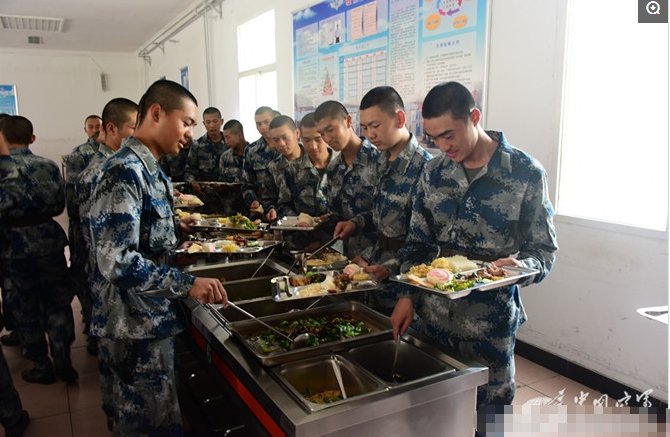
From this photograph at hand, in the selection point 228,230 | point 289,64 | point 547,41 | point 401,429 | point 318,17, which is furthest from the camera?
point 289,64

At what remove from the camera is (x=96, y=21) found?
8633mm

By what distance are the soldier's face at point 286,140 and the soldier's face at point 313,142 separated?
0.79 ft

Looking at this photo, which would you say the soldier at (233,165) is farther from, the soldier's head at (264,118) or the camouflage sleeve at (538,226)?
the camouflage sleeve at (538,226)

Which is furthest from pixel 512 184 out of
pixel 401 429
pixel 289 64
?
pixel 289 64

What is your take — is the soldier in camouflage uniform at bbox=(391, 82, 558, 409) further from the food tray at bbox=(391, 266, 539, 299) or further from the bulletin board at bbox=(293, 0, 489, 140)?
the bulletin board at bbox=(293, 0, 489, 140)

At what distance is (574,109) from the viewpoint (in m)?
2.83

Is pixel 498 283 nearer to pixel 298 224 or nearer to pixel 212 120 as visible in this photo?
pixel 298 224

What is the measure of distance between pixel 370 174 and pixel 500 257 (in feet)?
3.34

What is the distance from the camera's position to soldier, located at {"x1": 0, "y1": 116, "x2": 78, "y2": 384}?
2.88m

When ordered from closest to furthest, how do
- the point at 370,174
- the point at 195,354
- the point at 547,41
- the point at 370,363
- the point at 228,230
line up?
the point at 370,363 → the point at 195,354 → the point at 370,174 → the point at 547,41 → the point at 228,230

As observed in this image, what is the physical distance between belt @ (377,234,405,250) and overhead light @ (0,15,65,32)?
839 cm

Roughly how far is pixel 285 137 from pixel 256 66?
3410 mm

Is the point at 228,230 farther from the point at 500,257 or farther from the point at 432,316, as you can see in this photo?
the point at 500,257

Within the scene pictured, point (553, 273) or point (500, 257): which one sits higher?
point (500, 257)
